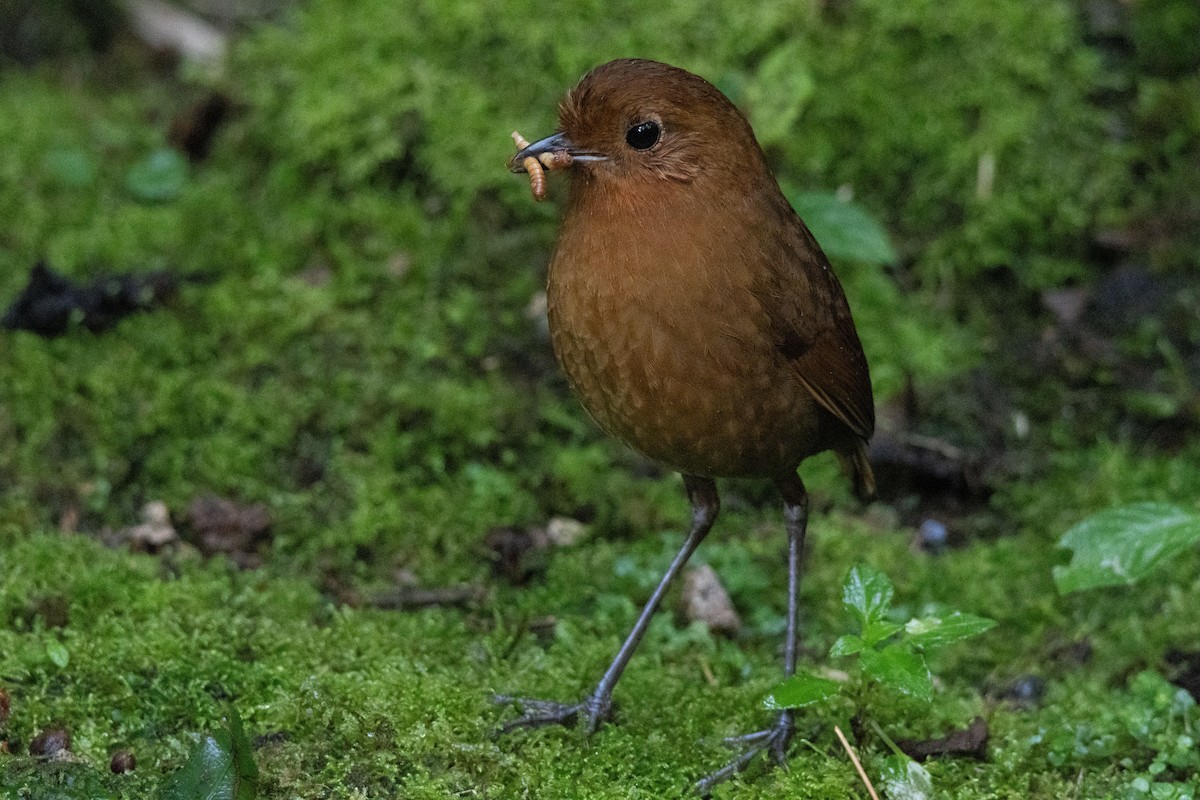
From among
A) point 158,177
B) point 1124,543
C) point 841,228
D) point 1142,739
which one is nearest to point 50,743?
point 1142,739

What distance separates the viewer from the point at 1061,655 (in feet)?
14.4

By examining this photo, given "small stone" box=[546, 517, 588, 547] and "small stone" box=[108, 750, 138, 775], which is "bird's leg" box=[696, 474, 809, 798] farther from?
"small stone" box=[108, 750, 138, 775]

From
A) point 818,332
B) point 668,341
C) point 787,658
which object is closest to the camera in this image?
point 668,341

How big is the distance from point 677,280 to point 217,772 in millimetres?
1571

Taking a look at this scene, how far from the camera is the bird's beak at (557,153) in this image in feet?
11.3

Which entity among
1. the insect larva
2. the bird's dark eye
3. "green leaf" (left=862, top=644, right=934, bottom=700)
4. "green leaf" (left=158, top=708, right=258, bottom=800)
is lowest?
"green leaf" (left=158, top=708, right=258, bottom=800)

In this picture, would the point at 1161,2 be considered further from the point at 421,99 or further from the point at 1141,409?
the point at 421,99

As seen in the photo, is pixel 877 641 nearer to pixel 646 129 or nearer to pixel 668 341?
pixel 668 341

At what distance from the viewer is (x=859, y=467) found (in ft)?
14.1

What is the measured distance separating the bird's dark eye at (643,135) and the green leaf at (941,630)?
4.41 ft

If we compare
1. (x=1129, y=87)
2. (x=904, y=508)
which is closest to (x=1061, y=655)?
(x=904, y=508)

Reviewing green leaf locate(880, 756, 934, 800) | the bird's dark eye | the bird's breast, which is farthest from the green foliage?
the bird's dark eye

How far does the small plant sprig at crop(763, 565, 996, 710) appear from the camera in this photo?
3143mm

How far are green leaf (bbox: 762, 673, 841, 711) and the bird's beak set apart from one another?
4.54 ft
